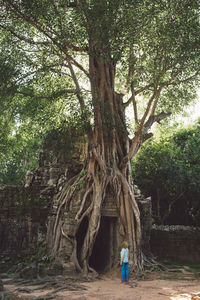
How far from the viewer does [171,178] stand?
1272 cm

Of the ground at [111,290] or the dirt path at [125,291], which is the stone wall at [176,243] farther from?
the dirt path at [125,291]

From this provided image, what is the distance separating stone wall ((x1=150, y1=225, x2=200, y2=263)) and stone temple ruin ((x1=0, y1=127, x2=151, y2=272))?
1.82m

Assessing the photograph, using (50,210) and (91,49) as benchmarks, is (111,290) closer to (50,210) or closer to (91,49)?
(50,210)

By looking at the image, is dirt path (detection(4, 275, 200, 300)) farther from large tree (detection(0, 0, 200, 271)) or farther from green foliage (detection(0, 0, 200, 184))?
green foliage (detection(0, 0, 200, 184))

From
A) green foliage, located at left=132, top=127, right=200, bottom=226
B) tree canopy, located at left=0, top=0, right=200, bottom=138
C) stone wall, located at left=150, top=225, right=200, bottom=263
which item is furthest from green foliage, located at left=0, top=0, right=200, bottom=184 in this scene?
stone wall, located at left=150, top=225, right=200, bottom=263

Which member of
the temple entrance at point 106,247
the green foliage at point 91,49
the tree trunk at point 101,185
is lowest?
the temple entrance at point 106,247

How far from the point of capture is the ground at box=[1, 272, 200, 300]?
5191 mm

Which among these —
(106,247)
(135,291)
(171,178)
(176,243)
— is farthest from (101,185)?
(171,178)

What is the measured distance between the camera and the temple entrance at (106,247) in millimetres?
8273

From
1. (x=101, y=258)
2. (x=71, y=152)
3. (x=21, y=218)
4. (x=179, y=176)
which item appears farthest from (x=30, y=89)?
(x=179, y=176)

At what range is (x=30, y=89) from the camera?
936 centimetres

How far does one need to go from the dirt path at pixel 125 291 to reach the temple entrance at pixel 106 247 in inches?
→ 48.8

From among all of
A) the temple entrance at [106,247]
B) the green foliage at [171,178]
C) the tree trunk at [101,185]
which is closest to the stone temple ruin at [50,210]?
the temple entrance at [106,247]

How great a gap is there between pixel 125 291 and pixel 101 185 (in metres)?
3.19
